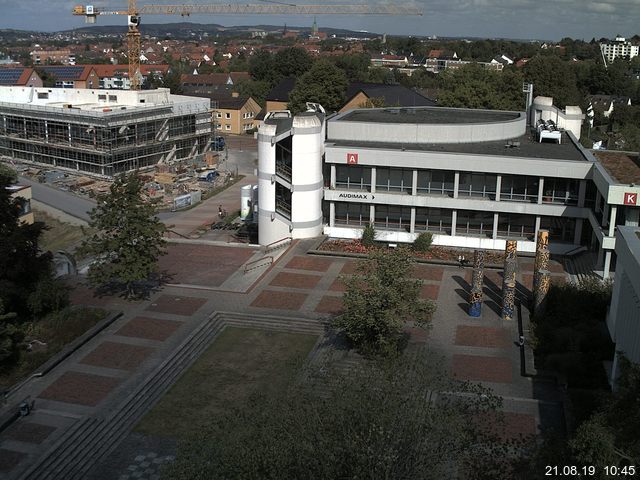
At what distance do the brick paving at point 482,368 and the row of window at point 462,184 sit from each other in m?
14.8

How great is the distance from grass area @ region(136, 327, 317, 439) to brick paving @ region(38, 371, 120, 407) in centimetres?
196

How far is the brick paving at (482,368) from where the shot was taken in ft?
82.5

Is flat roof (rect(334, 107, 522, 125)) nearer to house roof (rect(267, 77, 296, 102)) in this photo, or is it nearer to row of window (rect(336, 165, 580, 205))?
row of window (rect(336, 165, 580, 205))

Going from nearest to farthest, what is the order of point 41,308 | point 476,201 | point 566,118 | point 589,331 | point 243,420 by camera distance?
point 243,420 < point 589,331 < point 41,308 < point 476,201 < point 566,118

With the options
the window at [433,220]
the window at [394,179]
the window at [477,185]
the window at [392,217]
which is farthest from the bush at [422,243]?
the window at [477,185]

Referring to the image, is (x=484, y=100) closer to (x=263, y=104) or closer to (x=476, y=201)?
(x=476, y=201)

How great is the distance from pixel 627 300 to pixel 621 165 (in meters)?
16.9

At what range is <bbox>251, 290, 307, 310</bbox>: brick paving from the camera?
1239 inches

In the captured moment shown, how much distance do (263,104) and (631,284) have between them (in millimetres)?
84387

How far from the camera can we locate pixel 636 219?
32.4 meters

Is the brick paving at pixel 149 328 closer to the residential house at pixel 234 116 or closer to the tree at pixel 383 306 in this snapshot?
the tree at pixel 383 306

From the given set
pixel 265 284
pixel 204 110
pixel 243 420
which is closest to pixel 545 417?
pixel 243 420

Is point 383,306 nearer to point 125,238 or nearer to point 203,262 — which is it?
point 125,238

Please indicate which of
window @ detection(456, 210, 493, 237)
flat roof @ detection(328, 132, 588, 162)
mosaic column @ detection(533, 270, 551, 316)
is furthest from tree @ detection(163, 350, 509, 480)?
flat roof @ detection(328, 132, 588, 162)
